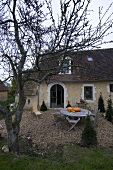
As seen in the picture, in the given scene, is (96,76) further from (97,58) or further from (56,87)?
(56,87)

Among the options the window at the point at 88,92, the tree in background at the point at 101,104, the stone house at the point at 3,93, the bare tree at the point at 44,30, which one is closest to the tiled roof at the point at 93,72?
the window at the point at 88,92

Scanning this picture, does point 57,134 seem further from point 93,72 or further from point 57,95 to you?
point 93,72

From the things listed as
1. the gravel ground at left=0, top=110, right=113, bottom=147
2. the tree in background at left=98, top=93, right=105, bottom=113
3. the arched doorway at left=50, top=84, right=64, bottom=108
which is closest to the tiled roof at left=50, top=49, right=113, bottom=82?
the arched doorway at left=50, top=84, right=64, bottom=108

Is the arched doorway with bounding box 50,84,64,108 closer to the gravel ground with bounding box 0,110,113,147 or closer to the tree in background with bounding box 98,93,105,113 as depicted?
the tree in background with bounding box 98,93,105,113

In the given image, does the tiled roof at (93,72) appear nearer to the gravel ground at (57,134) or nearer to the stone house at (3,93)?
the gravel ground at (57,134)

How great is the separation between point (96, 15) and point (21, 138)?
5649mm

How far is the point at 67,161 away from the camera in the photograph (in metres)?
4.24

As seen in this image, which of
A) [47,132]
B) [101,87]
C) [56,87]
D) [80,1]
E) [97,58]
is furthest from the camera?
[97,58]

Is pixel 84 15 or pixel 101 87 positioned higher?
pixel 84 15

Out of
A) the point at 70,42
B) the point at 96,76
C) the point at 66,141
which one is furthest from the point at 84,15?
the point at 96,76

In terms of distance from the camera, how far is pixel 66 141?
20.6ft

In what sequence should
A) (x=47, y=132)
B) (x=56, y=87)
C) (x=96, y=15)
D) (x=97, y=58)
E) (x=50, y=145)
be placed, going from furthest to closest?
(x=97, y=58) < (x=56, y=87) < (x=47, y=132) < (x=50, y=145) < (x=96, y=15)

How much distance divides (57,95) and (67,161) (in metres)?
10.3

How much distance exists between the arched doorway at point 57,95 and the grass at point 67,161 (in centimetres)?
912
